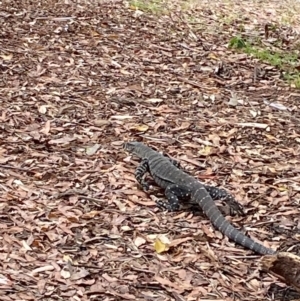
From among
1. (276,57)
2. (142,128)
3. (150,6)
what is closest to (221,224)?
(142,128)

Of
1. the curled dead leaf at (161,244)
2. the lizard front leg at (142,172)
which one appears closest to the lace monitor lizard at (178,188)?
the lizard front leg at (142,172)

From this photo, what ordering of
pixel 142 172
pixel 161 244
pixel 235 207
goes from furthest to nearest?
pixel 142 172, pixel 235 207, pixel 161 244

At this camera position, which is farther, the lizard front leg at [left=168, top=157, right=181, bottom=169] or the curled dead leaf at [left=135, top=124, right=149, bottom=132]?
the curled dead leaf at [left=135, top=124, right=149, bottom=132]

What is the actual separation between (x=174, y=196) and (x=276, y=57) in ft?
15.1

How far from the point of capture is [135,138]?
7.15m

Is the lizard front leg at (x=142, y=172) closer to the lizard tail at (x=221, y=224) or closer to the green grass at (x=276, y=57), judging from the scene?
the lizard tail at (x=221, y=224)

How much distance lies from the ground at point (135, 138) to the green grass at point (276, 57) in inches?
1.3

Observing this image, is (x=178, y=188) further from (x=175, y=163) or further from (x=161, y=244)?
(x=161, y=244)

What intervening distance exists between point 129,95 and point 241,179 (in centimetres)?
237

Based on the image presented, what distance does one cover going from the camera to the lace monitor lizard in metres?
5.29

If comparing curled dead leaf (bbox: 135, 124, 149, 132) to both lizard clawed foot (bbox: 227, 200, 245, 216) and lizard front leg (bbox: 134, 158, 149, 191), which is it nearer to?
lizard front leg (bbox: 134, 158, 149, 191)

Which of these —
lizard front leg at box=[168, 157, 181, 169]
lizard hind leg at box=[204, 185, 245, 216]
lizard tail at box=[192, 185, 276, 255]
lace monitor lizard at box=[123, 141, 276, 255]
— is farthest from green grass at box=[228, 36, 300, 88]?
lizard tail at box=[192, 185, 276, 255]

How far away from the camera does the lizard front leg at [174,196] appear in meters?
5.81

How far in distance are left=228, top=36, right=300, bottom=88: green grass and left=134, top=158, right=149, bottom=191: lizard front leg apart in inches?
132
